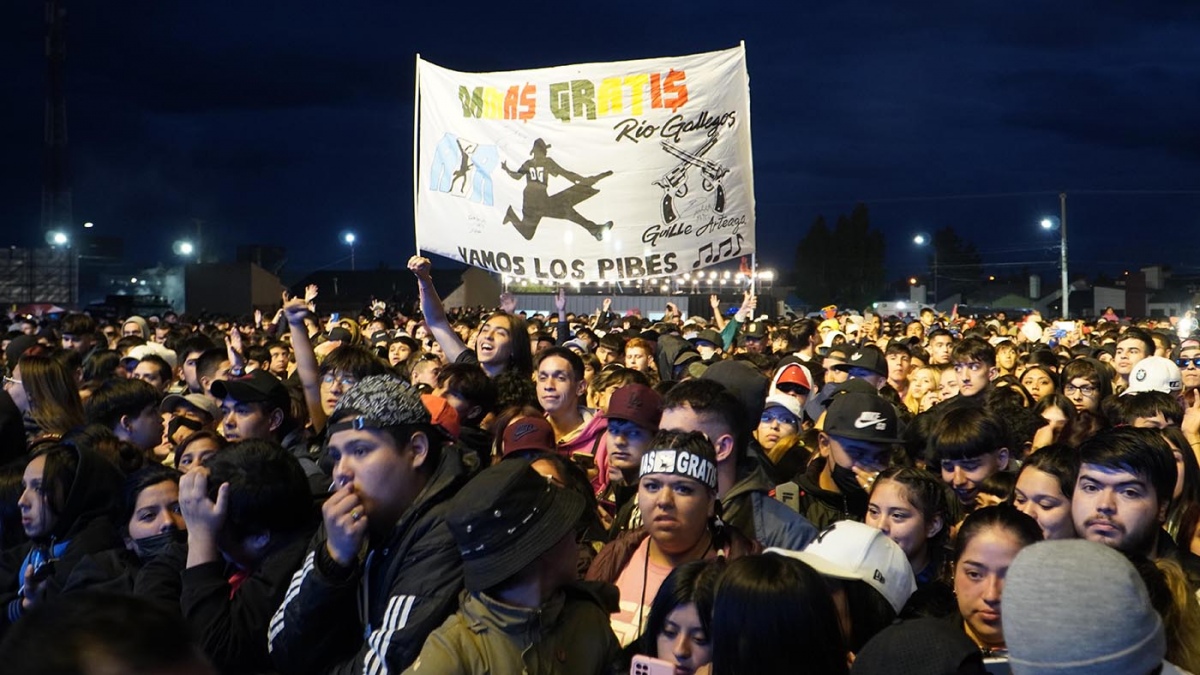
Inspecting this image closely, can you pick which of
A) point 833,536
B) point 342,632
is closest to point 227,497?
point 342,632

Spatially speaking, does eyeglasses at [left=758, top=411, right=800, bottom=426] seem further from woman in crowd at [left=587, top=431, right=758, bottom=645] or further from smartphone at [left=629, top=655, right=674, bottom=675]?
smartphone at [left=629, top=655, right=674, bottom=675]

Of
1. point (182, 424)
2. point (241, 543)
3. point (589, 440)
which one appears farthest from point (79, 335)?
point (241, 543)

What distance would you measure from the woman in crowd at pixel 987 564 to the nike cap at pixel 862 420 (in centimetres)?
149

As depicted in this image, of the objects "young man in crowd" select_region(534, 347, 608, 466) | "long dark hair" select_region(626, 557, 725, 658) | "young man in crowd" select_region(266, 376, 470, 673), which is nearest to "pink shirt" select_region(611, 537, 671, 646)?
"long dark hair" select_region(626, 557, 725, 658)

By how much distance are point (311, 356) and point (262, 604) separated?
11.5 feet

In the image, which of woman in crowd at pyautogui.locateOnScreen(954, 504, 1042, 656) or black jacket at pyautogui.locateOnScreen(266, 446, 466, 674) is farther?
woman in crowd at pyautogui.locateOnScreen(954, 504, 1042, 656)

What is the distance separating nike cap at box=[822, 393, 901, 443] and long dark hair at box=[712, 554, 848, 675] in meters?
2.75

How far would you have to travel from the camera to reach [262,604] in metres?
3.47

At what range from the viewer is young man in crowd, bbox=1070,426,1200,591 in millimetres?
4219

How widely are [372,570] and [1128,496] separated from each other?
2.83m

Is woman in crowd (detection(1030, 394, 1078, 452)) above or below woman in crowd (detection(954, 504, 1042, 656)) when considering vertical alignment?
above

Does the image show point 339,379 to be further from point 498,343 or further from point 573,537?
point 573,537

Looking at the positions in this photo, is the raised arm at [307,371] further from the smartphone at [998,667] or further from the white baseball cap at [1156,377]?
the white baseball cap at [1156,377]

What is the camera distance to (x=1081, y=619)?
230 centimetres
